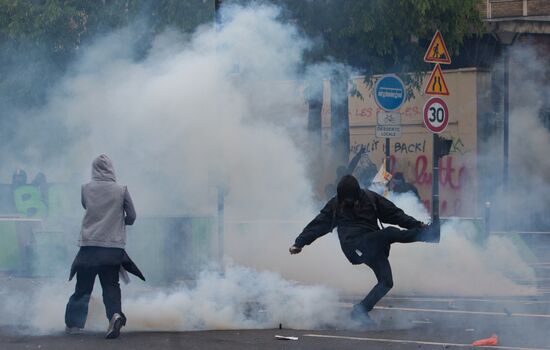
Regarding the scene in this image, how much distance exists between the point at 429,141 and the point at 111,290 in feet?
52.4

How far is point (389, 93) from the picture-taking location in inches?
567

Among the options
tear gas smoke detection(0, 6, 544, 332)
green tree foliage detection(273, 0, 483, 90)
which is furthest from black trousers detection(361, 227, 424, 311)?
green tree foliage detection(273, 0, 483, 90)

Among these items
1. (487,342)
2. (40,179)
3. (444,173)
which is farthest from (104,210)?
(444,173)

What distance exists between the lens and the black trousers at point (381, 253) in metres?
8.83

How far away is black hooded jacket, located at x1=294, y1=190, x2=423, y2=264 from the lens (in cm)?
895

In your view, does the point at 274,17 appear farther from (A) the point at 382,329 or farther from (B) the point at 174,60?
(A) the point at 382,329

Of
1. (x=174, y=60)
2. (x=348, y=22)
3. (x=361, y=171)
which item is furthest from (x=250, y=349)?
(x=361, y=171)

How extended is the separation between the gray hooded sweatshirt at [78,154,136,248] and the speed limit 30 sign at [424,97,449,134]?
5639 millimetres

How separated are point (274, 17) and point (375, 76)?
4.83 metres

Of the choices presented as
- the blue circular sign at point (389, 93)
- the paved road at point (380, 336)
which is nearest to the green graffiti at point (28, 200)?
the blue circular sign at point (389, 93)

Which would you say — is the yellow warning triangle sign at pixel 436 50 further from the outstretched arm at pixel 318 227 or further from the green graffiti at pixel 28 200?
the green graffiti at pixel 28 200

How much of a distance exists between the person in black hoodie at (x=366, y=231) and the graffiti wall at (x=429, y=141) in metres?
11.9

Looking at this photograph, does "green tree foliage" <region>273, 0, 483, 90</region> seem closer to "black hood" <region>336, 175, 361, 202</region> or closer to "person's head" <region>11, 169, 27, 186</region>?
"black hood" <region>336, 175, 361, 202</region>

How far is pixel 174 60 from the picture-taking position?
1110 centimetres
